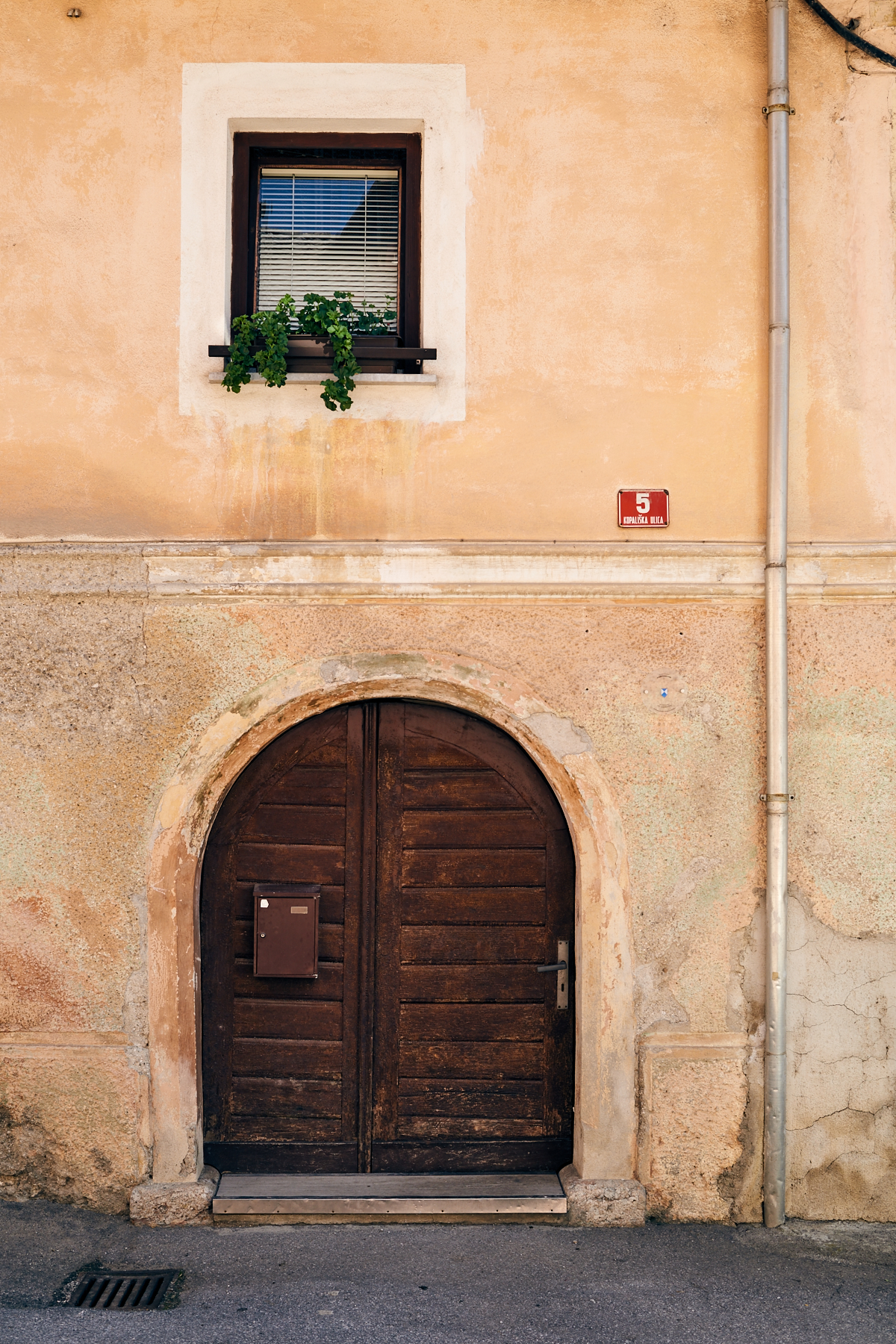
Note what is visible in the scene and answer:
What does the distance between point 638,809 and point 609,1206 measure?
5.52ft

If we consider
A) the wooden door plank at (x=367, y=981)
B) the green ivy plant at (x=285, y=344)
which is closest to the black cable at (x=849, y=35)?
the green ivy plant at (x=285, y=344)

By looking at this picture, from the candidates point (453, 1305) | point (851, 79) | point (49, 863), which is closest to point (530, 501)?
point (851, 79)

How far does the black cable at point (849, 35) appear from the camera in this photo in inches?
162

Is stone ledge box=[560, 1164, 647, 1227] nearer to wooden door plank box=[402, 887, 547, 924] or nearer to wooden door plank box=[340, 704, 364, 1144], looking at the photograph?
wooden door plank box=[340, 704, 364, 1144]

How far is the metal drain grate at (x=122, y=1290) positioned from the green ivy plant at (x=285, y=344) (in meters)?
3.54

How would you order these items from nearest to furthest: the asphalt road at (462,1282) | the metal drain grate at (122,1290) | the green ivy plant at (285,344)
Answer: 1. the asphalt road at (462,1282)
2. the metal drain grate at (122,1290)
3. the green ivy plant at (285,344)

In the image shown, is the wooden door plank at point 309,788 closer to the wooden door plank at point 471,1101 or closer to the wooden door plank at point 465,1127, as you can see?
the wooden door plank at point 471,1101

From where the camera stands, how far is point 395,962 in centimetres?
429

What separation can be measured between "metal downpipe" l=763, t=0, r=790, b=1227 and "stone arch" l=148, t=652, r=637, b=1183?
1.98 feet

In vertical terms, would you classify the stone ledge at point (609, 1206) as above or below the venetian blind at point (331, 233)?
below

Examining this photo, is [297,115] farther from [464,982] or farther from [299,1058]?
[299,1058]

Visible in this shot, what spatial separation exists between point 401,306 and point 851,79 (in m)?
2.20

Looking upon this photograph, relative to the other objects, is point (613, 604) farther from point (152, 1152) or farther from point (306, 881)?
point (152, 1152)

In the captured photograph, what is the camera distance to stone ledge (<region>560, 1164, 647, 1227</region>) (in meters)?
4.03
